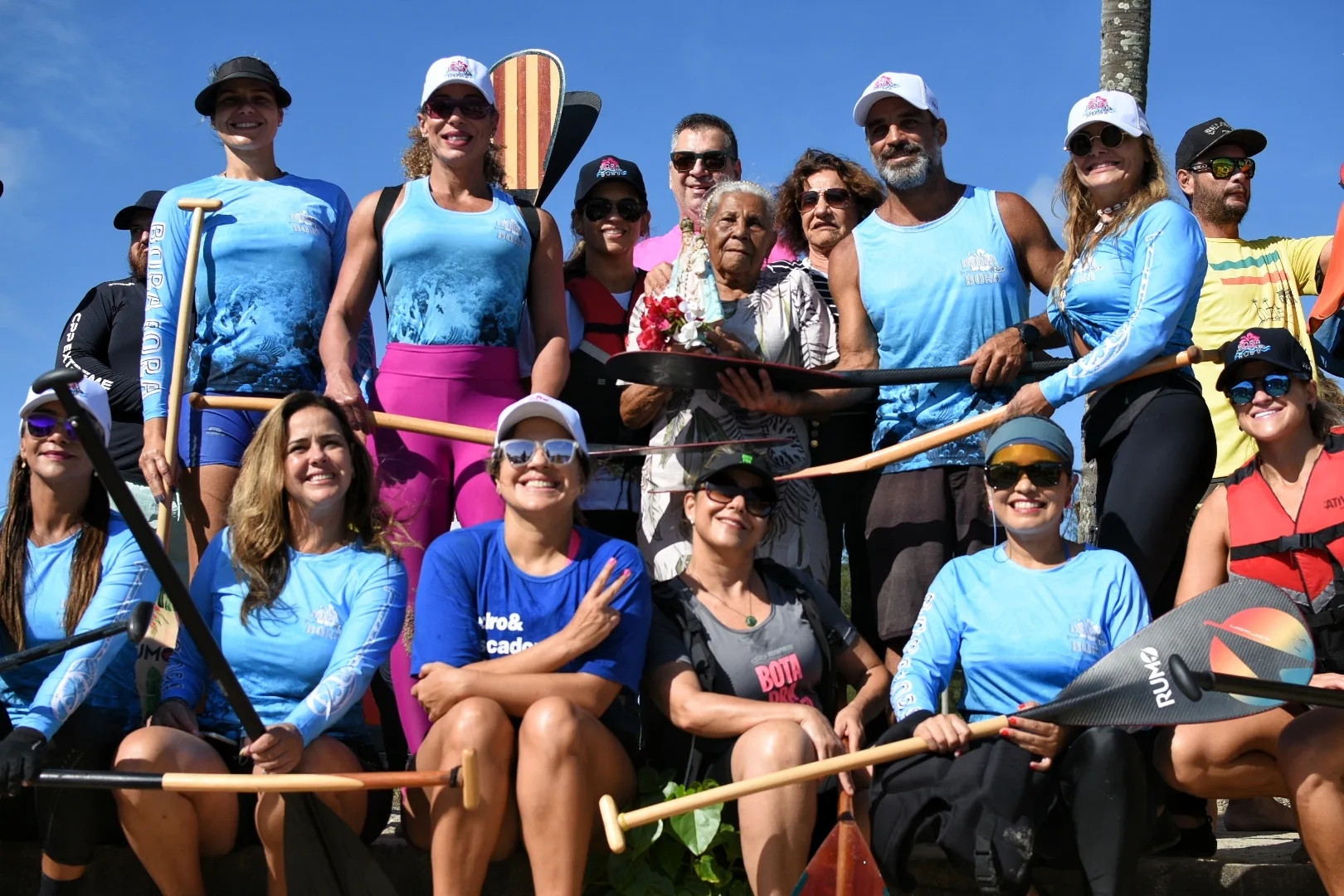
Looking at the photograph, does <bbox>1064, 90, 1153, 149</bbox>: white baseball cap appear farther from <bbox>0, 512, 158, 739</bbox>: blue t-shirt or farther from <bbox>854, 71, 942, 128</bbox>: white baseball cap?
<bbox>0, 512, 158, 739</bbox>: blue t-shirt

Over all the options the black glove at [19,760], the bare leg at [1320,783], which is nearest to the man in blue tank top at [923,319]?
the bare leg at [1320,783]

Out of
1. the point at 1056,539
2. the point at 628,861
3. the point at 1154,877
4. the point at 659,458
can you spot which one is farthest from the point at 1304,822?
the point at 659,458

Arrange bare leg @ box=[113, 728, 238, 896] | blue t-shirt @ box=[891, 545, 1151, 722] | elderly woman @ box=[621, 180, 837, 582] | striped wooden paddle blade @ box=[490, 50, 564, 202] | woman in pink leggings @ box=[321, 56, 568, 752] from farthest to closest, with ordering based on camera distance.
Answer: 1. striped wooden paddle blade @ box=[490, 50, 564, 202]
2. elderly woman @ box=[621, 180, 837, 582]
3. woman in pink leggings @ box=[321, 56, 568, 752]
4. blue t-shirt @ box=[891, 545, 1151, 722]
5. bare leg @ box=[113, 728, 238, 896]

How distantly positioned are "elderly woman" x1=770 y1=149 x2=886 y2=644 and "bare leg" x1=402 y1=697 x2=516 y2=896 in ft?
5.36

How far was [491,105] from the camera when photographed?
532 cm

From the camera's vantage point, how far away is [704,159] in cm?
625

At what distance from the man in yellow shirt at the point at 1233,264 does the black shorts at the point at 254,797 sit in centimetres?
354

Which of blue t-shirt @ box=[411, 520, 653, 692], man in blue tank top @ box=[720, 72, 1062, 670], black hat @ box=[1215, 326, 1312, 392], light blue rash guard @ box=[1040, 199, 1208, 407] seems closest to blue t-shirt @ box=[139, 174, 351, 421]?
blue t-shirt @ box=[411, 520, 653, 692]

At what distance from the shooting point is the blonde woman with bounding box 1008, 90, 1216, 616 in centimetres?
471

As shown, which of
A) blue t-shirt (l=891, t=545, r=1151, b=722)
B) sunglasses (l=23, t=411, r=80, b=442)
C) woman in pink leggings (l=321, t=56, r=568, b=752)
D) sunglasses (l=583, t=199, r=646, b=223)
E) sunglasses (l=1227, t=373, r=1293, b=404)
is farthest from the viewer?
sunglasses (l=583, t=199, r=646, b=223)

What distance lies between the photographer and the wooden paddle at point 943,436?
4777mm

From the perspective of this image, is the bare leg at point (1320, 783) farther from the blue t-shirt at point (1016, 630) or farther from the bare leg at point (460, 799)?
the bare leg at point (460, 799)

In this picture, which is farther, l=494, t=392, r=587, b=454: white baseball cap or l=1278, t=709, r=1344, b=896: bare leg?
l=494, t=392, r=587, b=454: white baseball cap

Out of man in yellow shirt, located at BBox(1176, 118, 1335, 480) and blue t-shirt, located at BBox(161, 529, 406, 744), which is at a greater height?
man in yellow shirt, located at BBox(1176, 118, 1335, 480)
